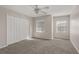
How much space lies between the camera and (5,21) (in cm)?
504

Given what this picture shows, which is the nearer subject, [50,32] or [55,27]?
[50,32]

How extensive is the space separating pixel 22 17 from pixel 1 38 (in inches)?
125

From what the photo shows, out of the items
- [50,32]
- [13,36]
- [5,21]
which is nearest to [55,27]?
[50,32]

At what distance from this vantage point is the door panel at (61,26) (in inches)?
309

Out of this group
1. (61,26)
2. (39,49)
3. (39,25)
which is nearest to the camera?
(39,49)

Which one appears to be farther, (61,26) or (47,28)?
(61,26)

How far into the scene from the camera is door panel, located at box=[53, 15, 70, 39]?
7836mm

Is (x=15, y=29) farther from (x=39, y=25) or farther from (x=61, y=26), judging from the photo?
(x=61, y=26)

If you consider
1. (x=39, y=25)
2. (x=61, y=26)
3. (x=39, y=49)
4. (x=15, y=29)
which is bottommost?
(x=39, y=49)

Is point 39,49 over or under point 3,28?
under

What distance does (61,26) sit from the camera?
8234 mm

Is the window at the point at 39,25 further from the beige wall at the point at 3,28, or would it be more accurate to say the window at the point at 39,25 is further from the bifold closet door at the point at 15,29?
the beige wall at the point at 3,28

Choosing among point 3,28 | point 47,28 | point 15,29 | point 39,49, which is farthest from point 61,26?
point 3,28
